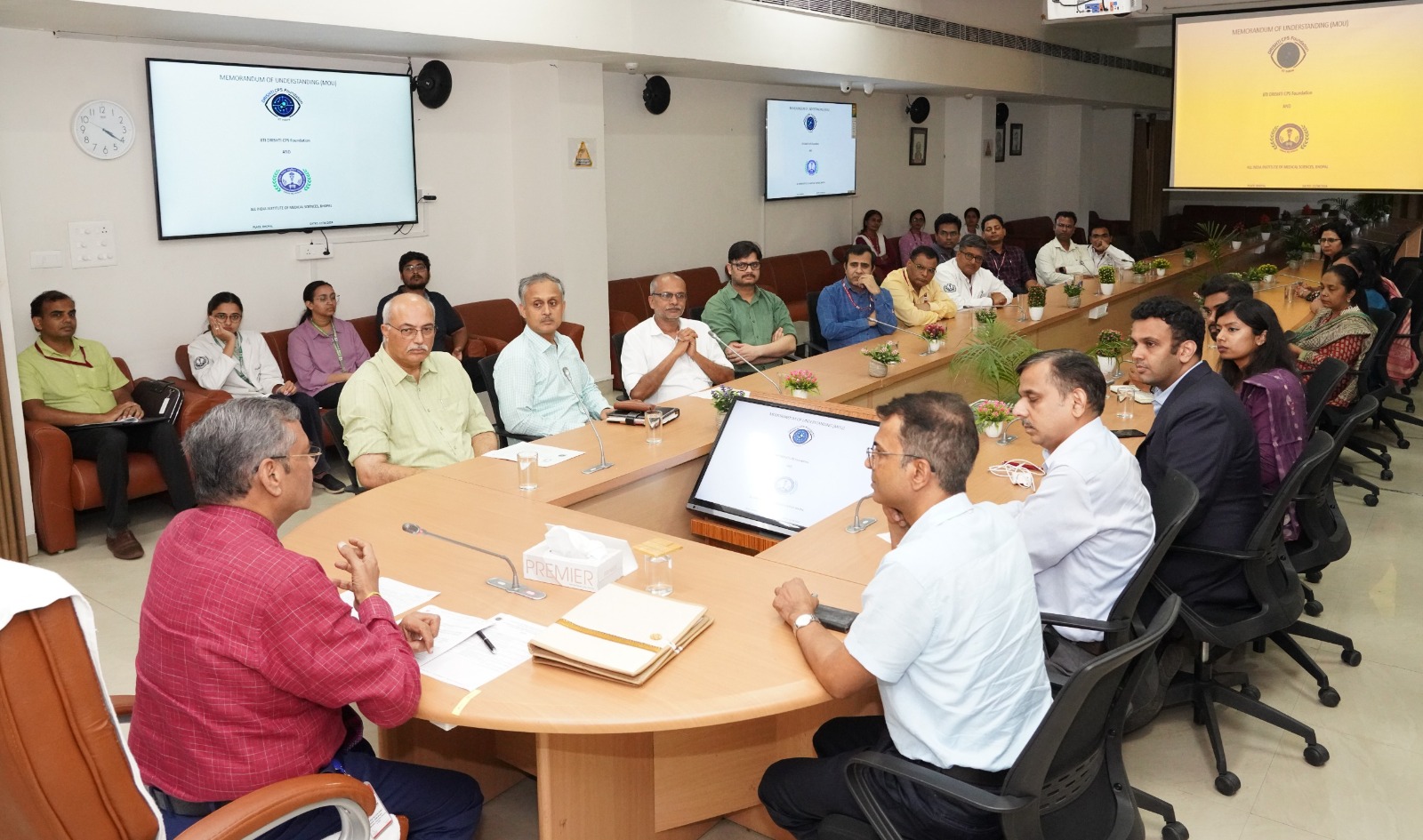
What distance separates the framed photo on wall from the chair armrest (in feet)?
38.1

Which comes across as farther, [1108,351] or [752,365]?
[1108,351]

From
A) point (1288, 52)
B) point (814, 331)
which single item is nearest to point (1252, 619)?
point (814, 331)

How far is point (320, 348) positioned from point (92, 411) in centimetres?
134

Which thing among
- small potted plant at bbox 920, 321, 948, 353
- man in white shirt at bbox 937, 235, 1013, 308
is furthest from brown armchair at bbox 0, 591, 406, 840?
man in white shirt at bbox 937, 235, 1013, 308

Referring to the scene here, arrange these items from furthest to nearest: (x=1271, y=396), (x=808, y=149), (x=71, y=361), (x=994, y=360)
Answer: (x=808, y=149) < (x=71, y=361) < (x=994, y=360) < (x=1271, y=396)

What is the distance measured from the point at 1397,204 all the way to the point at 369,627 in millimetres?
14454

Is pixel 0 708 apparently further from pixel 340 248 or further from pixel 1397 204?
pixel 1397 204

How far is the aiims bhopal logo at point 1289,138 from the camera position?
7812 millimetres

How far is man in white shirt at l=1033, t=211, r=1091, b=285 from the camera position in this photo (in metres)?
9.31

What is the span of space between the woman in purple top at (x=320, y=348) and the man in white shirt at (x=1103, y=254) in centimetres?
622

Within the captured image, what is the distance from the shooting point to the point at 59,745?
160cm

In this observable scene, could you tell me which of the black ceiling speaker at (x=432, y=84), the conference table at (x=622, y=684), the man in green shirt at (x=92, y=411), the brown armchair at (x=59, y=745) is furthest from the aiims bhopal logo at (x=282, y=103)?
the brown armchair at (x=59, y=745)

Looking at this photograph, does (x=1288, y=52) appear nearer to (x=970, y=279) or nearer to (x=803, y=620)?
(x=970, y=279)

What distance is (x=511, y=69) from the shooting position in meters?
7.62
